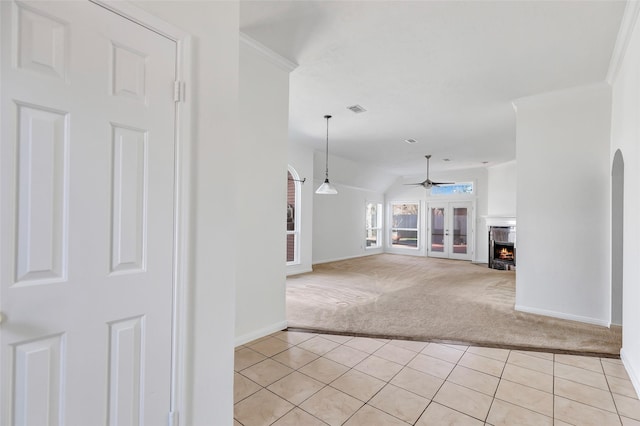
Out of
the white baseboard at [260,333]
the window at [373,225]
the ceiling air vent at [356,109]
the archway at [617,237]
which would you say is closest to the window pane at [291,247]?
the ceiling air vent at [356,109]

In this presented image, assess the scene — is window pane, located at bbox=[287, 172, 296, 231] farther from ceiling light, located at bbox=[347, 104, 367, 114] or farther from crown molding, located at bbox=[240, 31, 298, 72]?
crown molding, located at bbox=[240, 31, 298, 72]

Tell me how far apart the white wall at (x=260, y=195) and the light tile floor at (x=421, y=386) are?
0.34 metres

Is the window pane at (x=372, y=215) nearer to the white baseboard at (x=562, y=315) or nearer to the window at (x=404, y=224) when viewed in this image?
the window at (x=404, y=224)

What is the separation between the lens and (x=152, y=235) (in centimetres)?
140

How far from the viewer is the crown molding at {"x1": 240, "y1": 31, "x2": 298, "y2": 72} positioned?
285cm

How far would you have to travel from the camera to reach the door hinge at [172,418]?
1465 mm

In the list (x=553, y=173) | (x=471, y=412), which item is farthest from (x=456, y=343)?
(x=553, y=173)

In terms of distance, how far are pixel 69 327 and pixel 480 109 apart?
5.09m

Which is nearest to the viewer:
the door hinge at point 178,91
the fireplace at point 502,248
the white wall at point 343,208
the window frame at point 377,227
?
the door hinge at point 178,91

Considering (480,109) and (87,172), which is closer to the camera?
(87,172)

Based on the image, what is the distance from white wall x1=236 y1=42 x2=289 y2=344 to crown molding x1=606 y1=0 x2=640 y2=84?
2.87 meters

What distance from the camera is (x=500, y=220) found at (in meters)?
8.52

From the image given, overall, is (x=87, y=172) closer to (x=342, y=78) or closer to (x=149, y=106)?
(x=149, y=106)

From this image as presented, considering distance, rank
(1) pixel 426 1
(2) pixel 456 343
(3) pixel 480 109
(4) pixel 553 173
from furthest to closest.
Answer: (3) pixel 480 109 → (4) pixel 553 173 → (2) pixel 456 343 → (1) pixel 426 1
